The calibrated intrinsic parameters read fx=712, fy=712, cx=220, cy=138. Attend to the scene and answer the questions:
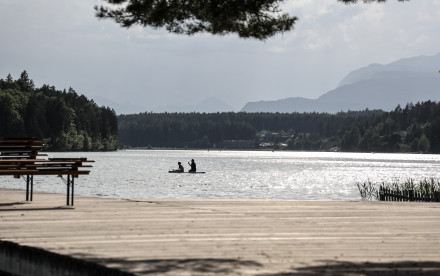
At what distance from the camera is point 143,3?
1045 centimetres

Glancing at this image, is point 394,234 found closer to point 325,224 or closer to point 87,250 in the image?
point 325,224

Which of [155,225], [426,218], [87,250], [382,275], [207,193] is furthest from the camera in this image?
[207,193]

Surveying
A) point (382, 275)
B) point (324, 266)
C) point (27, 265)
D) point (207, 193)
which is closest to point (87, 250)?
point (27, 265)

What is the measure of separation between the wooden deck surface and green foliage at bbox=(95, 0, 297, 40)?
311 centimetres

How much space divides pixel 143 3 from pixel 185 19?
990mm

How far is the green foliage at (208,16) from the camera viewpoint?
1038cm

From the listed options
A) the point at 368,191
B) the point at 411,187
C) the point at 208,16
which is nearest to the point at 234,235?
the point at 208,16

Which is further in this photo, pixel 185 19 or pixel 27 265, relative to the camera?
pixel 185 19

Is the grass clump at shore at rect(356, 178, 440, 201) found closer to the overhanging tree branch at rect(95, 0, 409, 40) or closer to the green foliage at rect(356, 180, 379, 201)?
the green foliage at rect(356, 180, 379, 201)

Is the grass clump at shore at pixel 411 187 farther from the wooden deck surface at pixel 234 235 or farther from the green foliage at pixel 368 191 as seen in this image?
the wooden deck surface at pixel 234 235

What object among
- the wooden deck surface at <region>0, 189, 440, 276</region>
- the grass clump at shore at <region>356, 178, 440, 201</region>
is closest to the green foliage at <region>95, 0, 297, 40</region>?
the wooden deck surface at <region>0, 189, 440, 276</region>

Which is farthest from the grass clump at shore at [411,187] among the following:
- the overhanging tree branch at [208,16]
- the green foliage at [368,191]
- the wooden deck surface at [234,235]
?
the overhanging tree branch at [208,16]

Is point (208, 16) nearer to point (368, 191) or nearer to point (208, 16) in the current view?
point (208, 16)

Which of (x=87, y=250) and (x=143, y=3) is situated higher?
(x=143, y=3)
